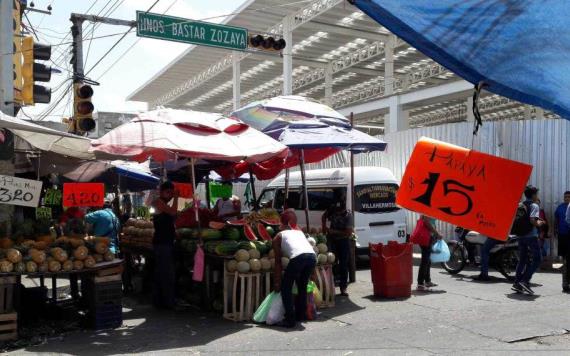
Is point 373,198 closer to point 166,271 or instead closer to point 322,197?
point 322,197

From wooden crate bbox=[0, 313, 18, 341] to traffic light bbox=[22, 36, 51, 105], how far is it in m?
4.80

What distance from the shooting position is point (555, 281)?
11680 mm

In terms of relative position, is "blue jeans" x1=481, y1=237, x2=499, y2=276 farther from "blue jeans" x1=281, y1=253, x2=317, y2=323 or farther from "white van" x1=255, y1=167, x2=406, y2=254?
"blue jeans" x1=281, y1=253, x2=317, y2=323

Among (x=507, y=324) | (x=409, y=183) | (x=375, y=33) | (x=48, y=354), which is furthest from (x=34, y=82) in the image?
(x=375, y=33)

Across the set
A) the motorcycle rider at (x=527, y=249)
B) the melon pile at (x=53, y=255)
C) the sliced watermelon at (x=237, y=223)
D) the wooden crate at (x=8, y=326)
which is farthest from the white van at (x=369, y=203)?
the wooden crate at (x=8, y=326)

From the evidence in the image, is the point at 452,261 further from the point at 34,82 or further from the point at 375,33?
the point at 375,33

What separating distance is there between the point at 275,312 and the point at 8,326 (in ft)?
11.3

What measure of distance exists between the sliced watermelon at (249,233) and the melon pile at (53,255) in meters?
2.04

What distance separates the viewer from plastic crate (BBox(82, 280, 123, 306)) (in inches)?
324

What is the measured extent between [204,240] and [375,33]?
711 inches

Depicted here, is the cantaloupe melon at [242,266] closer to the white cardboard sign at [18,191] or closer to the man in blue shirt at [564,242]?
the white cardboard sign at [18,191]

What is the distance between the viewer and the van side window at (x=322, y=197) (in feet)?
47.8

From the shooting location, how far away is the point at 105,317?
8281 mm

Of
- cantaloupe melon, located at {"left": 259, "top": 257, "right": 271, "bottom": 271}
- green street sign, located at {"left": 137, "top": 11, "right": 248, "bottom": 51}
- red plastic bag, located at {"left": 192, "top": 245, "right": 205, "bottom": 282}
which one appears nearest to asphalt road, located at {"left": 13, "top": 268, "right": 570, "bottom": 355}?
red plastic bag, located at {"left": 192, "top": 245, "right": 205, "bottom": 282}
